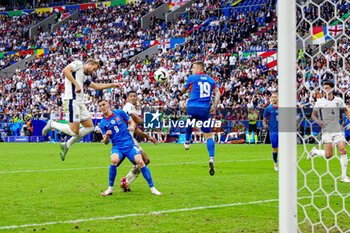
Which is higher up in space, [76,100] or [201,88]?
[201,88]

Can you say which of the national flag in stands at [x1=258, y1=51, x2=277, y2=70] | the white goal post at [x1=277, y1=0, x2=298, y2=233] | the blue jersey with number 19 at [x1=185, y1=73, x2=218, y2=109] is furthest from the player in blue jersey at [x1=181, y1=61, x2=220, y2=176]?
the national flag in stands at [x1=258, y1=51, x2=277, y2=70]

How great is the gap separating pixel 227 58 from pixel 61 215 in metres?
24.0

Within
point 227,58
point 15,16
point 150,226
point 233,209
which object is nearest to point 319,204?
point 233,209

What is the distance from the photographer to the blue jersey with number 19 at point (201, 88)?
1067 centimetres

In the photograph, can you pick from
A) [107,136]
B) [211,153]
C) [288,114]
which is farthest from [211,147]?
[288,114]

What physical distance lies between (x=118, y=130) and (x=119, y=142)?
19 centimetres

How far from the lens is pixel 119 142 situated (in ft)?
25.8

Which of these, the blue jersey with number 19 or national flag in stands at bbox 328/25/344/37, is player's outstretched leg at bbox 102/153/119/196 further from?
national flag in stands at bbox 328/25/344/37

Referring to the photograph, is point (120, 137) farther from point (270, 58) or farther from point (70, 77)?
point (270, 58)

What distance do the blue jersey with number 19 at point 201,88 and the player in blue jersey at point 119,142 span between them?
2.96 m

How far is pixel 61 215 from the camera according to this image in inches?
236

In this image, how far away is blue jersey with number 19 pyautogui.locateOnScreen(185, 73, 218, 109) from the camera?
420 inches

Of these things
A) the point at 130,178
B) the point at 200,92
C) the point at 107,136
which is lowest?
the point at 130,178

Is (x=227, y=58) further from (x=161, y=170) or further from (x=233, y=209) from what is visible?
(x=233, y=209)
